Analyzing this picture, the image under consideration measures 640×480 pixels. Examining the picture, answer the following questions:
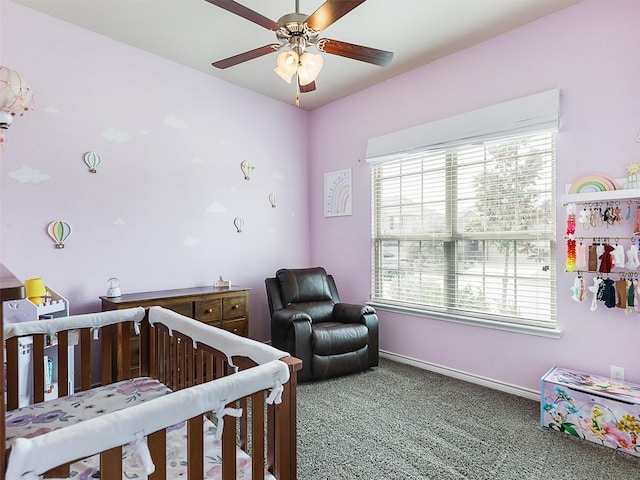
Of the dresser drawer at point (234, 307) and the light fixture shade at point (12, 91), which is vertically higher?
the light fixture shade at point (12, 91)

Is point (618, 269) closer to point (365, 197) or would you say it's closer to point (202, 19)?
point (365, 197)


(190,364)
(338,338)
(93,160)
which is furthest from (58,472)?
(93,160)

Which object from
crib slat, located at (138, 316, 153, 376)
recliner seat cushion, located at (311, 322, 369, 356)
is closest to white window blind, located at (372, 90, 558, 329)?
recliner seat cushion, located at (311, 322, 369, 356)

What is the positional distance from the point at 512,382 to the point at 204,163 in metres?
3.19

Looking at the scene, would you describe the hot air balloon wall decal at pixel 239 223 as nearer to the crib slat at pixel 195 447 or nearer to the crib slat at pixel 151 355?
the crib slat at pixel 151 355

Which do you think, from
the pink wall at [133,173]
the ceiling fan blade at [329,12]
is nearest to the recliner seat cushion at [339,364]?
the pink wall at [133,173]

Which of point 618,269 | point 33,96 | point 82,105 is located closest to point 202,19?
point 82,105

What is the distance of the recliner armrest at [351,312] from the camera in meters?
3.26

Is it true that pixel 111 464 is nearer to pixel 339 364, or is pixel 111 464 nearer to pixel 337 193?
pixel 339 364

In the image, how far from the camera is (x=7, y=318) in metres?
2.16

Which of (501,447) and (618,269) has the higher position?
(618,269)

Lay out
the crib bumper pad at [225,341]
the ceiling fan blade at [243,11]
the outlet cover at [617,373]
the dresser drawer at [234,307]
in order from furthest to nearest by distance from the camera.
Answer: the dresser drawer at [234,307], the outlet cover at [617,373], the ceiling fan blade at [243,11], the crib bumper pad at [225,341]

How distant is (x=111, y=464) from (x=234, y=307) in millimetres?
2396

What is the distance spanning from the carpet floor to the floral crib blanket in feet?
2.42
